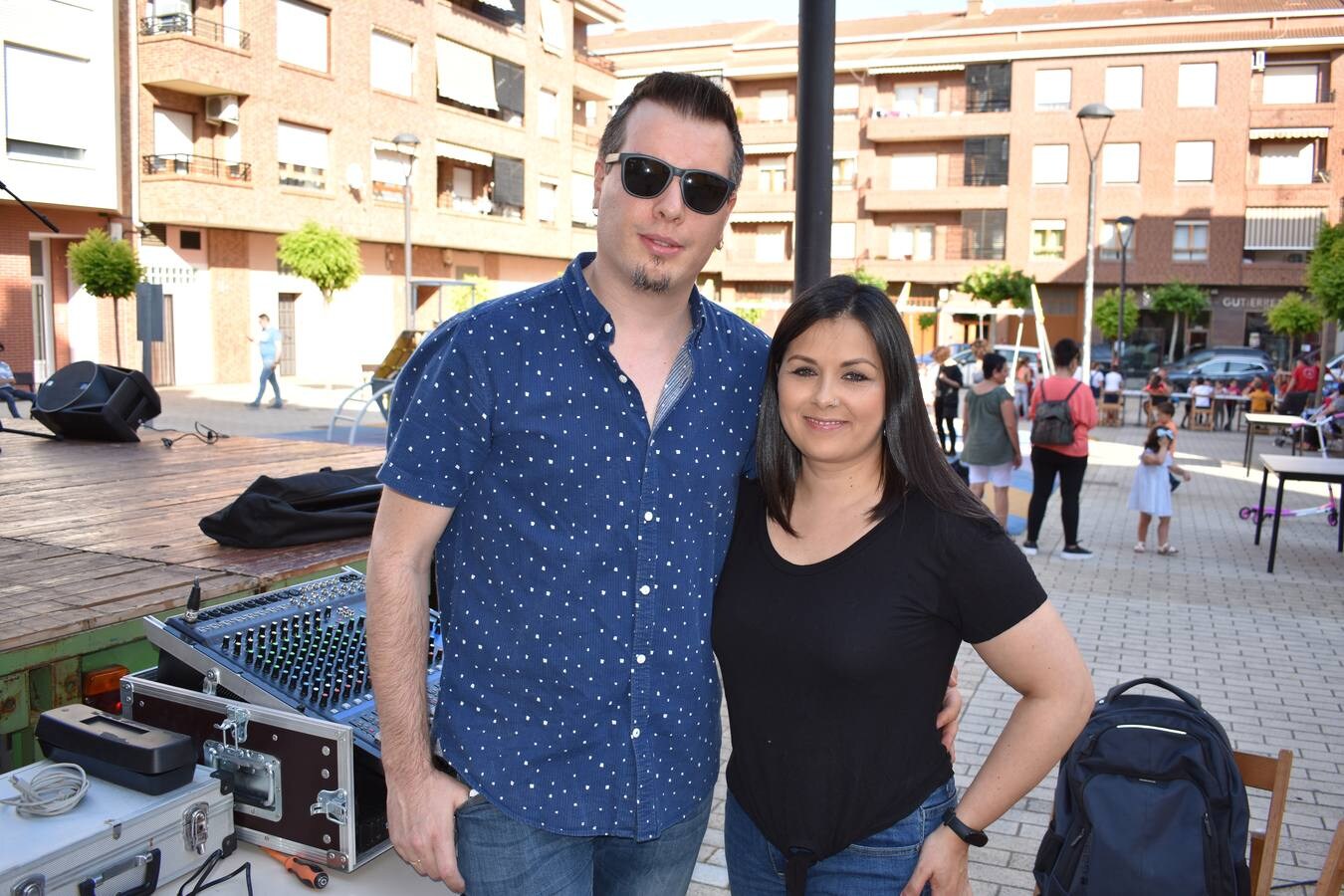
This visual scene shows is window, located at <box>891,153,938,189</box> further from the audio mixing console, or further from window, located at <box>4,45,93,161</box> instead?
the audio mixing console

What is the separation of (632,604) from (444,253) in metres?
35.5

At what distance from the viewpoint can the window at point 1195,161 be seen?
43688mm

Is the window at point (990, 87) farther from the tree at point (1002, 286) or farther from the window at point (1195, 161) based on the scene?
the tree at point (1002, 286)

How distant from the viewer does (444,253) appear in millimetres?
36000

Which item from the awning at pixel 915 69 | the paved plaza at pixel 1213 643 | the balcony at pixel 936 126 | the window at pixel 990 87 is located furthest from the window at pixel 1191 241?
the paved plaza at pixel 1213 643

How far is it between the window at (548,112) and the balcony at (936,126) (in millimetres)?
14921

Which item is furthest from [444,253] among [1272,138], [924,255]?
[1272,138]

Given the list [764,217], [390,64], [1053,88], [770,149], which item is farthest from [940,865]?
[770,149]

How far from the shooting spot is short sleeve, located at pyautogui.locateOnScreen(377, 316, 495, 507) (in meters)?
1.84

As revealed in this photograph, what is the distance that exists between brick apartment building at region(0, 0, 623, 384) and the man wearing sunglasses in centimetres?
2564

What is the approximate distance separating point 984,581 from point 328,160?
30948 mm

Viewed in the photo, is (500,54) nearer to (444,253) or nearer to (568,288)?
(444,253)

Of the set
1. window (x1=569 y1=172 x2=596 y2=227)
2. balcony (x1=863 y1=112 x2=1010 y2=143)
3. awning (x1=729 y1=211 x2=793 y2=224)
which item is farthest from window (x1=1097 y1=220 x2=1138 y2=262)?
→ window (x1=569 y1=172 x2=596 y2=227)

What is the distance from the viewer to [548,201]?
39.7 metres
